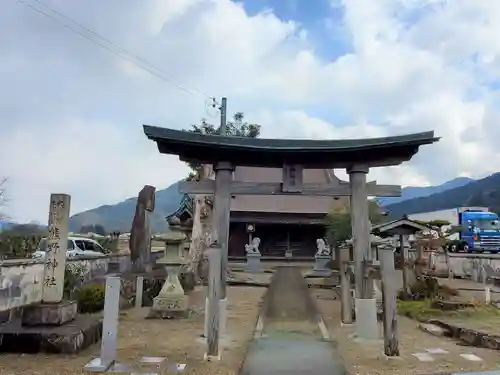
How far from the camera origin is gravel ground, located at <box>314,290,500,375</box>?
610 centimetres

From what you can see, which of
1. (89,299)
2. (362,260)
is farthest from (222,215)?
(89,299)

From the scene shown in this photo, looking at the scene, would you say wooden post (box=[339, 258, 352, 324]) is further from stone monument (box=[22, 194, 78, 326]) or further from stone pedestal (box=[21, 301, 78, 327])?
stone pedestal (box=[21, 301, 78, 327])

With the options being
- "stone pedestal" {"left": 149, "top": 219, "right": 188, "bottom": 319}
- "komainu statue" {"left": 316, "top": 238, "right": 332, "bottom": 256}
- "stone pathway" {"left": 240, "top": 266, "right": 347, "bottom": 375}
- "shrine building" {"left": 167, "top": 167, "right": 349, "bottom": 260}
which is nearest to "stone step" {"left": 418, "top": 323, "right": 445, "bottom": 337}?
"stone pathway" {"left": 240, "top": 266, "right": 347, "bottom": 375}

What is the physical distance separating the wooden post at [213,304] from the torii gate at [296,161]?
1.03m

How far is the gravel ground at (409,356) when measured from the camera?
6.10 metres

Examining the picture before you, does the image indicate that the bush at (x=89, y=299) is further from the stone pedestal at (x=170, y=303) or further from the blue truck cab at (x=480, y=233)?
the blue truck cab at (x=480, y=233)

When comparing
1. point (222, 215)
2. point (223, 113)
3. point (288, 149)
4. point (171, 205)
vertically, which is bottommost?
point (222, 215)

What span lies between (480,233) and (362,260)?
25351 millimetres

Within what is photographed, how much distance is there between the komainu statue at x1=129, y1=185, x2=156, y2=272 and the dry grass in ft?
9.89

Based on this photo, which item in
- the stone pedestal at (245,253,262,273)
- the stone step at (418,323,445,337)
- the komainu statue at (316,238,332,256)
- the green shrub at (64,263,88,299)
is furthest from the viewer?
the stone pedestal at (245,253,262,273)

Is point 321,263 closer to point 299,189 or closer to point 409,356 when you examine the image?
point 299,189

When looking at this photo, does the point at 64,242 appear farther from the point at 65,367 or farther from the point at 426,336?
the point at 426,336

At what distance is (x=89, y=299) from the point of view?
1131cm

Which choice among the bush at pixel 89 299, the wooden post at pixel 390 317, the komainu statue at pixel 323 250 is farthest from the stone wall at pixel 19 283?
the komainu statue at pixel 323 250
